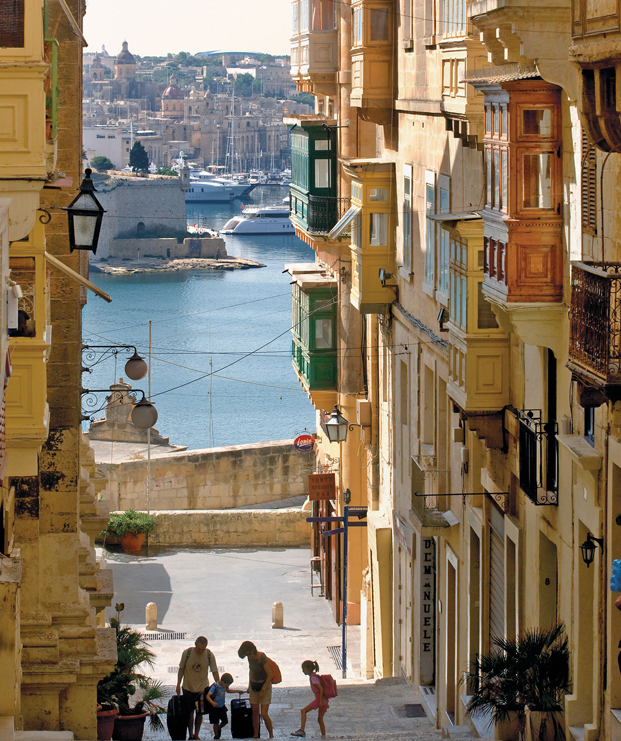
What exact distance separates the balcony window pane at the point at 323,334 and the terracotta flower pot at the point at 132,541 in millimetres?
6472

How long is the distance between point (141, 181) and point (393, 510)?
397 feet

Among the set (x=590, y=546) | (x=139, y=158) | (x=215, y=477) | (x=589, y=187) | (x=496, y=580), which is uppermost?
(x=139, y=158)

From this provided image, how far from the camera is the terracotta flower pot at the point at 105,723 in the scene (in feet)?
44.8

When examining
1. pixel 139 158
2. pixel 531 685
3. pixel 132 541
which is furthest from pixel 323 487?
pixel 139 158

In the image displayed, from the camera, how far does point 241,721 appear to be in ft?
46.0

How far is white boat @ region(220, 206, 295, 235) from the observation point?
497ft

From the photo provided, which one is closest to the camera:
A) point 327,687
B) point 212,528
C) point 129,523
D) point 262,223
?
point 327,687

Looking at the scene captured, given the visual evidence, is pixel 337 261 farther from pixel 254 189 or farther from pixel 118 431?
pixel 254 189

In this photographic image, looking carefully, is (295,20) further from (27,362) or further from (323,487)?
(27,362)

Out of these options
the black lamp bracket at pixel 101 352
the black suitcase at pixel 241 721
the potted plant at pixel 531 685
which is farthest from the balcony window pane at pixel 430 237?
the potted plant at pixel 531 685

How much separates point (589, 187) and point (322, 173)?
17894 millimetres

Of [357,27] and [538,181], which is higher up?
[357,27]

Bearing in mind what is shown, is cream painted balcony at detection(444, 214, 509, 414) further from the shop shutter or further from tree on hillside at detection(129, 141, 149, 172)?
tree on hillside at detection(129, 141, 149, 172)

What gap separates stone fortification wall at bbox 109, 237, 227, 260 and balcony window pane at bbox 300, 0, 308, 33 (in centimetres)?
10126
